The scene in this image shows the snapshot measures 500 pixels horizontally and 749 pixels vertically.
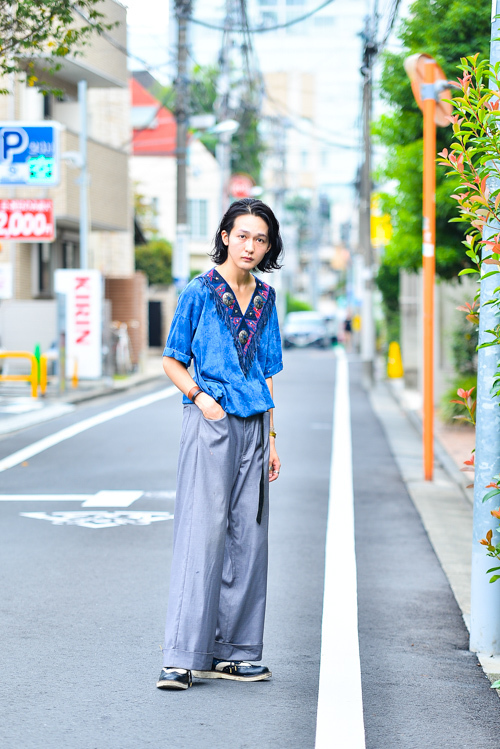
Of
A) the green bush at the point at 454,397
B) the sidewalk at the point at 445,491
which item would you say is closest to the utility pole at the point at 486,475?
the sidewalk at the point at 445,491

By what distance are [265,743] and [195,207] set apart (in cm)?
5575

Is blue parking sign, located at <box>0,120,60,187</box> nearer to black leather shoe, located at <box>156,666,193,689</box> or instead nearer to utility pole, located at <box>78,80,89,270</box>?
utility pole, located at <box>78,80,89,270</box>

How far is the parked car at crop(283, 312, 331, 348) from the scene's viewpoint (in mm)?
48344

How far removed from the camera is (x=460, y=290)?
19109mm

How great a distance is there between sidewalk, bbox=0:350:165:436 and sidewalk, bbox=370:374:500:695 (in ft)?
16.1

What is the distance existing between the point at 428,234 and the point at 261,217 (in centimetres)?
624

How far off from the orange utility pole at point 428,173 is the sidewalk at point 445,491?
21.6 inches

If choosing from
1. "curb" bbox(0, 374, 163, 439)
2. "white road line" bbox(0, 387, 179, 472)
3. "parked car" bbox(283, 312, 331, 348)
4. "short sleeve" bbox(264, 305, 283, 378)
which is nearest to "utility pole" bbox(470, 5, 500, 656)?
"short sleeve" bbox(264, 305, 283, 378)

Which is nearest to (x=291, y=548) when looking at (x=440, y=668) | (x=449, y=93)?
(x=440, y=668)

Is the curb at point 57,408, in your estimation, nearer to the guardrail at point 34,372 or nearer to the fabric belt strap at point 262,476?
the guardrail at point 34,372

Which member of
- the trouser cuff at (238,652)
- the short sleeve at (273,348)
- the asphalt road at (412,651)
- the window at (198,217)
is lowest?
the asphalt road at (412,651)

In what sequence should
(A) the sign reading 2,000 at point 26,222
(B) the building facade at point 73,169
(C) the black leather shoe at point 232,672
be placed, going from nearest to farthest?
(C) the black leather shoe at point 232,672 < (A) the sign reading 2,000 at point 26,222 < (B) the building facade at point 73,169

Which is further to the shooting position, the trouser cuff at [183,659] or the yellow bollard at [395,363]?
the yellow bollard at [395,363]

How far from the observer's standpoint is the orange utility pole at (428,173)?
1033cm
